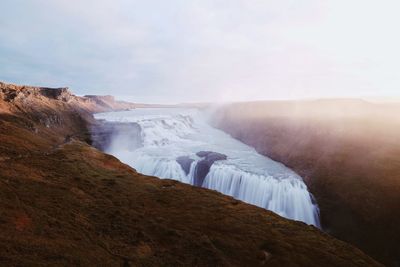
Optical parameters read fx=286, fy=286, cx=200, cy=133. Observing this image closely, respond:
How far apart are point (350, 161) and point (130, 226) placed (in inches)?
1531

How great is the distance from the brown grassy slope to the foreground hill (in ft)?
58.8

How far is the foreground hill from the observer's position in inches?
512

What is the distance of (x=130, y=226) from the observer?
1648 cm

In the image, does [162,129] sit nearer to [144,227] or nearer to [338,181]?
[338,181]

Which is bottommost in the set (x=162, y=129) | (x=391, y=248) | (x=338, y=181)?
(x=391, y=248)

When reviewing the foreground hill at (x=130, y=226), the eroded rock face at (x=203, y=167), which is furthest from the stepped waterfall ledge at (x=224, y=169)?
the foreground hill at (x=130, y=226)

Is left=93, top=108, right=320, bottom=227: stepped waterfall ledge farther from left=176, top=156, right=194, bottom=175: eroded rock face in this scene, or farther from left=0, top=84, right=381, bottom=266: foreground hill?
left=0, top=84, right=381, bottom=266: foreground hill

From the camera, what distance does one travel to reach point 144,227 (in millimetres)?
16703

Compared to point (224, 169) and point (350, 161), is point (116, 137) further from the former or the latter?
point (350, 161)

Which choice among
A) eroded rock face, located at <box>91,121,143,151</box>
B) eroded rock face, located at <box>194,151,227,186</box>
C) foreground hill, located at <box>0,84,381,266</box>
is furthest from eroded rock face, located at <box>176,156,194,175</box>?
foreground hill, located at <box>0,84,381,266</box>

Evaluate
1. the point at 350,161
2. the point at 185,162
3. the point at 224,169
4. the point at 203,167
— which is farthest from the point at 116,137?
the point at 350,161

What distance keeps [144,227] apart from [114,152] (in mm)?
42956

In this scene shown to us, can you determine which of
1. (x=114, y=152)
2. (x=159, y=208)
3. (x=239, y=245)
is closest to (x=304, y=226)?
(x=239, y=245)

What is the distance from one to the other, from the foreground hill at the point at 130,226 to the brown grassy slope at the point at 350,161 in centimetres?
1793
